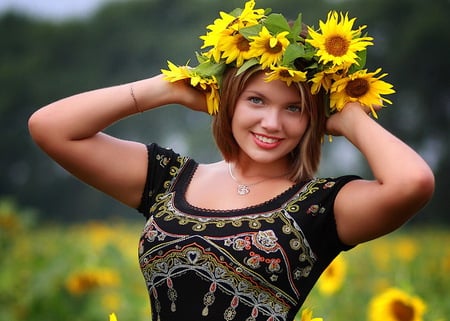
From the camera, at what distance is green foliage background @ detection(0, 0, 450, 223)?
10562mm

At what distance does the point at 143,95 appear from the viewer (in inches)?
97.3

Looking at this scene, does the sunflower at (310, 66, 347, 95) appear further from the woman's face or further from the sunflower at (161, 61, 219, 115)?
the sunflower at (161, 61, 219, 115)

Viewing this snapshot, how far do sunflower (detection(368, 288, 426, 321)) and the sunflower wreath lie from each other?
124 centimetres

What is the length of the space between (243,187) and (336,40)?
0.37 m

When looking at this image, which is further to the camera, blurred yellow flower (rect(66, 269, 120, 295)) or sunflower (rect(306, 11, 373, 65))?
blurred yellow flower (rect(66, 269, 120, 295))

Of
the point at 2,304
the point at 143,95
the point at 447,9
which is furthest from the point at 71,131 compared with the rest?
the point at 447,9

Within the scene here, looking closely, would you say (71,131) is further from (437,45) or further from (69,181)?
(69,181)

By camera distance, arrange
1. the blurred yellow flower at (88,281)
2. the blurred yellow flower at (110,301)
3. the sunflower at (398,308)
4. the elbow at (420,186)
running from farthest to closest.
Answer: the blurred yellow flower at (110,301) → the blurred yellow flower at (88,281) → the sunflower at (398,308) → the elbow at (420,186)

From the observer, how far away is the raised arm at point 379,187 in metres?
2.14

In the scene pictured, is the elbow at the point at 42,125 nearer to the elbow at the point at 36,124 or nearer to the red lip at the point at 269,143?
the elbow at the point at 36,124

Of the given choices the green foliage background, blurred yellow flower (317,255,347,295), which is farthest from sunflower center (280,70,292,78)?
the green foliage background

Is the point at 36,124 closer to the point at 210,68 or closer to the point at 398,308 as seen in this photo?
the point at 210,68

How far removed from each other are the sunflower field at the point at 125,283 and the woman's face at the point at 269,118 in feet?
4.22

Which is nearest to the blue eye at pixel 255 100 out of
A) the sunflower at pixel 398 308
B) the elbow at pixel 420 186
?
the elbow at pixel 420 186
